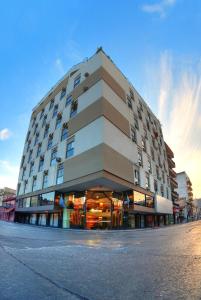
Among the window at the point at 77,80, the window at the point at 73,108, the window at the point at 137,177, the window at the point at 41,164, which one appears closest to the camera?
the window at the point at 137,177

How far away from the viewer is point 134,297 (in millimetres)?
2791

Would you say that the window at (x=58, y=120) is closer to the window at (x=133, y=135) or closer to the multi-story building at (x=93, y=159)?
the multi-story building at (x=93, y=159)

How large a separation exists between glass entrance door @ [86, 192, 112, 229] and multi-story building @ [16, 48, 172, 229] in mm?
107

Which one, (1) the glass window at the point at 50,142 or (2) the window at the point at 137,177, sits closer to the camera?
(2) the window at the point at 137,177

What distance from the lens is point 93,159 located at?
70.6ft

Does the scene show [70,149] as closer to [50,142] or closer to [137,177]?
[50,142]

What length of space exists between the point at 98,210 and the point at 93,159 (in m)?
6.93

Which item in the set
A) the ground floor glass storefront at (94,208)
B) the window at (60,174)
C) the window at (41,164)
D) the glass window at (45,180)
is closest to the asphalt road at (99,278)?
the ground floor glass storefront at (94,208)

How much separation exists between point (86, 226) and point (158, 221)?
67.4ft

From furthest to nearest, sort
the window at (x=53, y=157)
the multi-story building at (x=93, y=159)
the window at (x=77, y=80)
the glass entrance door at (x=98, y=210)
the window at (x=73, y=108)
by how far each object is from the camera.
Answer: the window at (x=77, y=80)
the window at (x=53, y=157)
the window at (x=73, y=108)
the glass entrance door at (x=98, y=210)
the multi-story building at (x=93, y=159)

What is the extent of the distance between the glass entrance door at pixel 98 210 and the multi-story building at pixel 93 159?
0.35 feet

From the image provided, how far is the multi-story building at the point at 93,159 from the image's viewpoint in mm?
22750

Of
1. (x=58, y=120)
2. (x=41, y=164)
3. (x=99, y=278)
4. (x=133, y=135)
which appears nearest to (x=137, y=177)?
(x=133, y=135)

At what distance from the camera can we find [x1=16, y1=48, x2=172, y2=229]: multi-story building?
22750 millimetres
